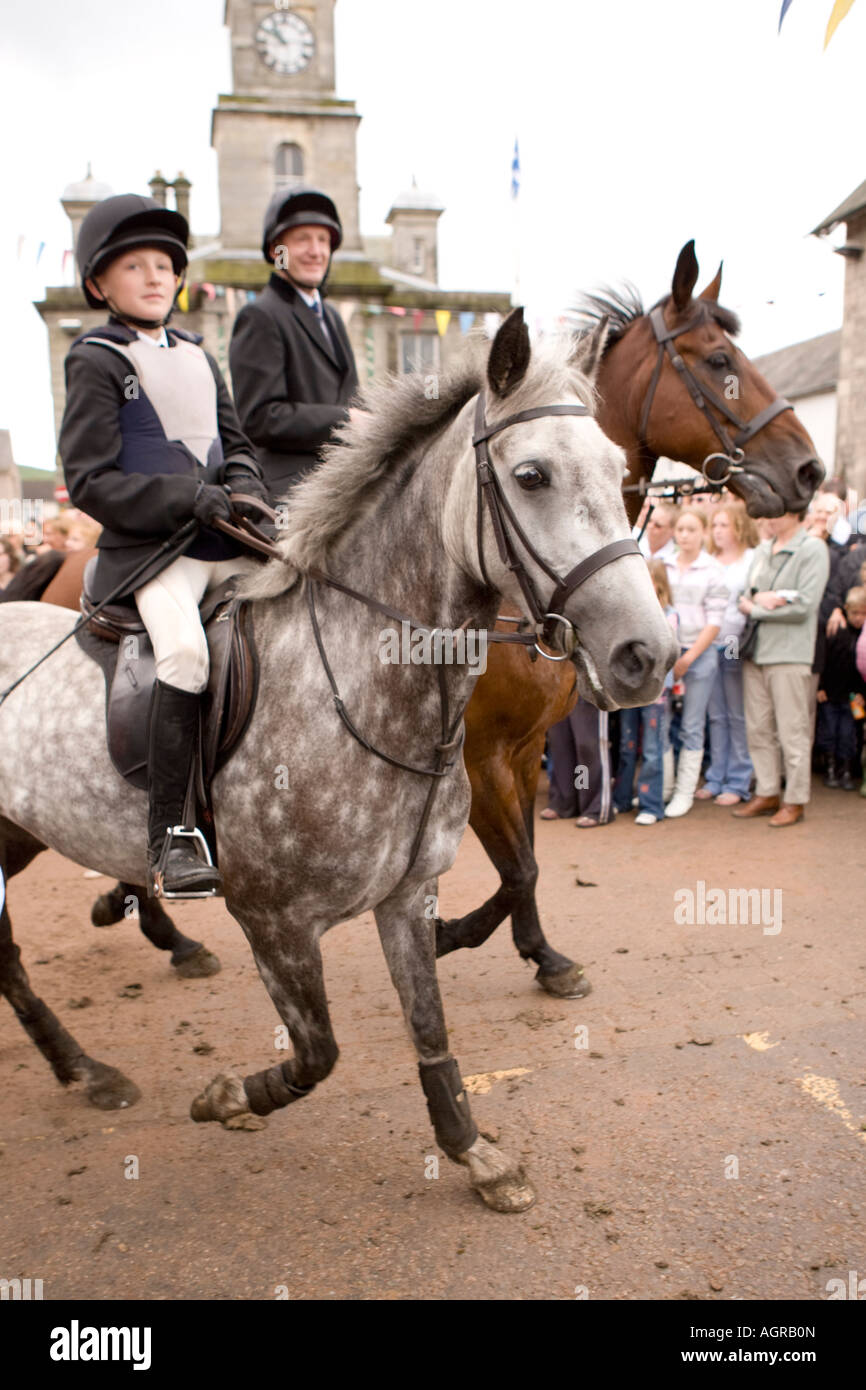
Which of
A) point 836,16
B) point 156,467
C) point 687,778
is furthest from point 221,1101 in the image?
point 836,16

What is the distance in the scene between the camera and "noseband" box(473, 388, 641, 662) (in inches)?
90.4

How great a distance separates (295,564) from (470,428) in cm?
65

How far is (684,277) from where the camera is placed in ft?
14.3

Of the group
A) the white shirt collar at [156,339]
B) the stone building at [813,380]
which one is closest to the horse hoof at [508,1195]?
the white shirt collar at [156,339]

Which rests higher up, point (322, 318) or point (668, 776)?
point (322, 318)

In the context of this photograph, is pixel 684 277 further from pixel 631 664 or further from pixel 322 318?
pixel 631 664

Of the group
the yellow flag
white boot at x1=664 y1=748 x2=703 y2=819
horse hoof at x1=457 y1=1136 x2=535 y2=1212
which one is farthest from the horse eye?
the yellow flag

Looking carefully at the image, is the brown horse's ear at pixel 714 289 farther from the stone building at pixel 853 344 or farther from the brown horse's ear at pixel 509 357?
the stone building at pixel 853 344

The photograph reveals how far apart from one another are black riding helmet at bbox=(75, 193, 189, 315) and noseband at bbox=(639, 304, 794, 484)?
2.24 meters

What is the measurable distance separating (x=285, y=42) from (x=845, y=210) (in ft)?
74.9

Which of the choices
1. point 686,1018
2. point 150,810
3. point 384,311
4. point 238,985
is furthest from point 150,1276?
point 384,311

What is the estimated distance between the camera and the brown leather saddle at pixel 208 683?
2.84 metres

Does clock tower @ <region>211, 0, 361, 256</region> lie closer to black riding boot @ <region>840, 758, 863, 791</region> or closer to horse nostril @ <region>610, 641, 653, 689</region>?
black riding boot @ <region>840, 758, 863, 791</region>

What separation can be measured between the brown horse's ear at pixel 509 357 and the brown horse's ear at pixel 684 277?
237cm
